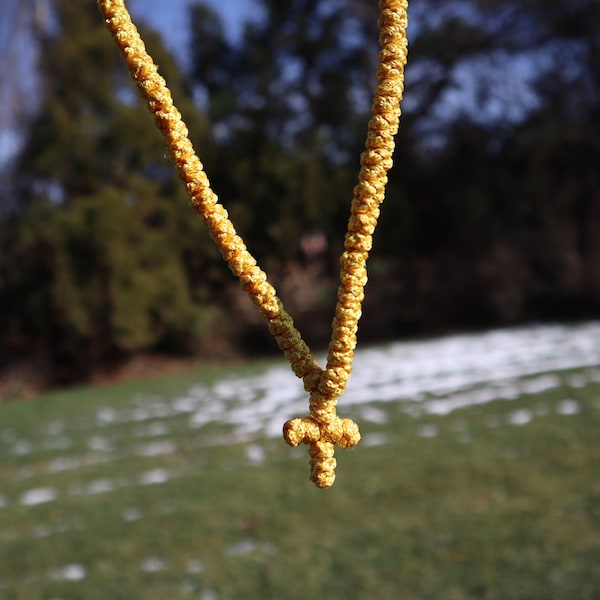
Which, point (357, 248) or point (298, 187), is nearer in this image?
point (357, 248)

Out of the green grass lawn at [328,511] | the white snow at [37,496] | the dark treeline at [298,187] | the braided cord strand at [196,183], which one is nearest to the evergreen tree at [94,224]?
the dark treeline at [298,187]

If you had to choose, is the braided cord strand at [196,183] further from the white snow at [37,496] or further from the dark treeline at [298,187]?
the dark treeline at [298,187]

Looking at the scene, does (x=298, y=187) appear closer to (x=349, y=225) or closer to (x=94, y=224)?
(x=94, y=224)

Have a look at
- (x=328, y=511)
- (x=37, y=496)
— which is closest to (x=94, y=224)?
(x=37, y=496)

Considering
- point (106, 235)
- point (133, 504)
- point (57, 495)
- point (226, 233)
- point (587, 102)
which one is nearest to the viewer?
point (226, 233)

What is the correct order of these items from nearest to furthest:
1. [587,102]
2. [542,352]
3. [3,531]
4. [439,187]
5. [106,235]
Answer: [3,531]
[542,352]
[106,235]
[587,102]
[439,187]

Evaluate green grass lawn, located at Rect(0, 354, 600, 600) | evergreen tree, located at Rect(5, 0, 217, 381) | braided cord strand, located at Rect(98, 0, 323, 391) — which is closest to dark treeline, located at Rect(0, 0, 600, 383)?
evergreen tree, located at Rect(5, 0, 217, 381)

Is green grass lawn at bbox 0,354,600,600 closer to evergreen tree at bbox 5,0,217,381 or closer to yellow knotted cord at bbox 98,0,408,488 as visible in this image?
yellow knotted cord at bbox 98,0,408,488

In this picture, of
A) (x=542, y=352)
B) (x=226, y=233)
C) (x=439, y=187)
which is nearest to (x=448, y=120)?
(x=439, y=187)

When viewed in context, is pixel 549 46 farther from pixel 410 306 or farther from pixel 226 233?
pixel 226 233
